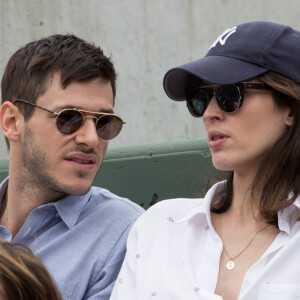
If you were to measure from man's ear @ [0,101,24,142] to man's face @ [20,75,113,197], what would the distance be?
8 cm

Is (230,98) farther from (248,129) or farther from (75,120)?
(75,120)

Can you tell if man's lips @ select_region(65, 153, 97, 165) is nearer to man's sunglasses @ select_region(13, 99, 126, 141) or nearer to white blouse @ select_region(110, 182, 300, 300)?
man's sunglasses @ select_region(13, 99, 126, 141)

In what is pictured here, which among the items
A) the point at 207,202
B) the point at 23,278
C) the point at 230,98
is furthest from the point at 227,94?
the point at 23,278

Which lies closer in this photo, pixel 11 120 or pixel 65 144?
pixel 65 144

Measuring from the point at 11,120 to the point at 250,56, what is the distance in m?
1.06

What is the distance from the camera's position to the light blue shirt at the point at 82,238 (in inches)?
103

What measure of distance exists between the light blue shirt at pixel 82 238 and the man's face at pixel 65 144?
0.30 ft

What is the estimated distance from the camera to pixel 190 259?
2.31m

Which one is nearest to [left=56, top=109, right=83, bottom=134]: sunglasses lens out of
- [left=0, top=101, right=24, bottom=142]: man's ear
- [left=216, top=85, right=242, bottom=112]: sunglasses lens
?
[left=0, top=101, right=24, bottom=142]: man's ear

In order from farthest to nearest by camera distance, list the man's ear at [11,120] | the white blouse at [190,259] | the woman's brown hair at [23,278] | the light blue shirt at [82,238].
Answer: the man's ear at [11,120], the light blue shirt at [82,238], the white blouse at [190,259], the woman's brown hair at [23,278]

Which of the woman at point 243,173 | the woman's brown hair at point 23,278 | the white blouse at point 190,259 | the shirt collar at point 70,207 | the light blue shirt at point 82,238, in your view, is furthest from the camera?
the shirt collar at point 70,207

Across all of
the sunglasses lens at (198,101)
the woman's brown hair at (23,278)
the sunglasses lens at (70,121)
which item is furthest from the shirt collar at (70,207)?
the woman's brown hair at (23,278)

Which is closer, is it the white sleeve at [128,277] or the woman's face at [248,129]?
the woman's face at [248,129]

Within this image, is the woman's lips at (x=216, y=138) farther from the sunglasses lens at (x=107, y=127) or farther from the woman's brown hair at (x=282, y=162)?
the sunglasses lens at (x=107, y=127)
